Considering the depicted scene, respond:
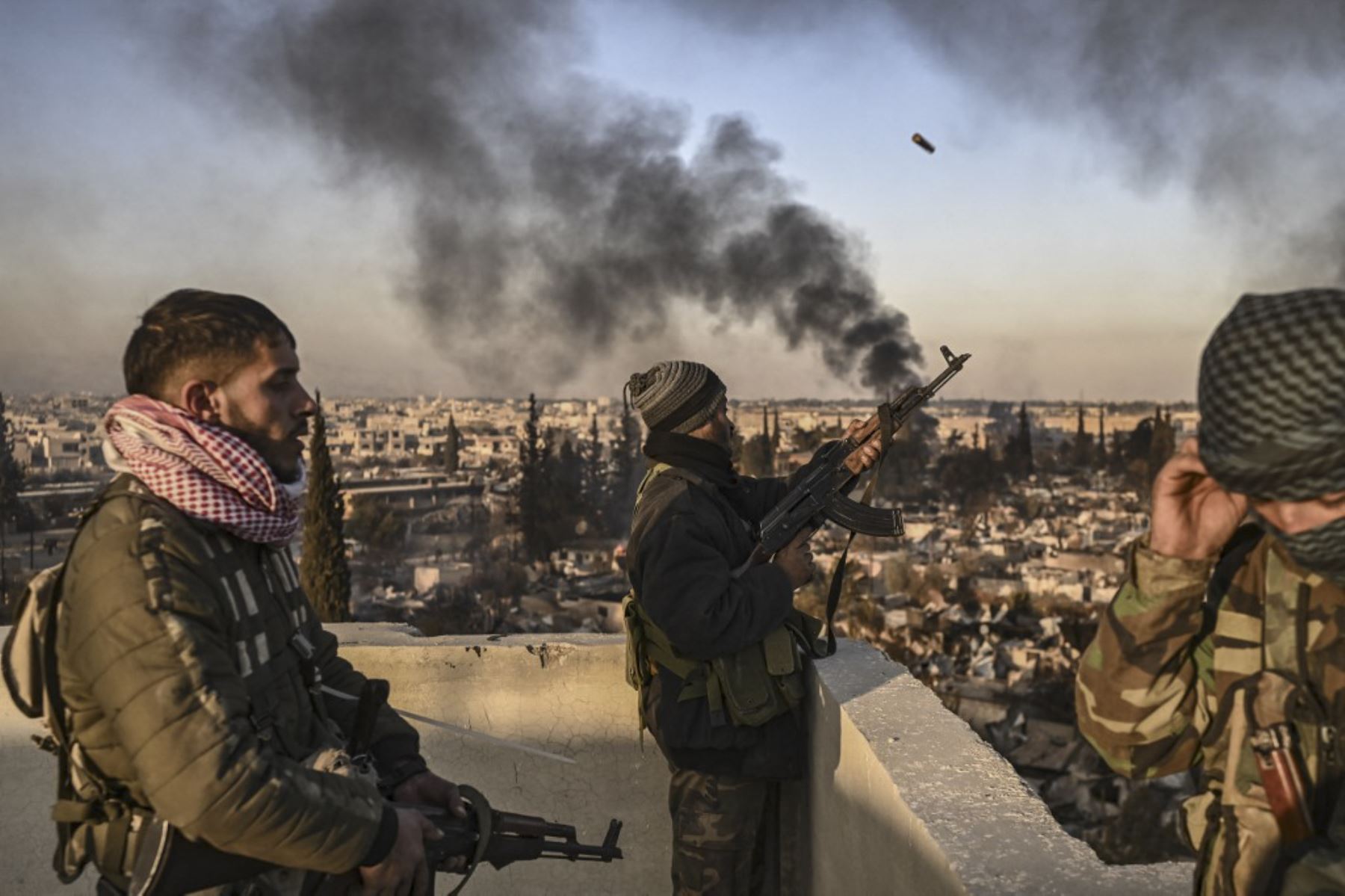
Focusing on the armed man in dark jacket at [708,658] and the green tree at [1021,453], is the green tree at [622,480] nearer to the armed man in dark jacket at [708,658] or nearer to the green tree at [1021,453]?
the green tree at [1021,453]

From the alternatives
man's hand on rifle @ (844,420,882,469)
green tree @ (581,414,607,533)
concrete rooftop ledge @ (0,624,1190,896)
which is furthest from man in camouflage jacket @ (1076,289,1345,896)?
green tree @ (581,414,607,533)

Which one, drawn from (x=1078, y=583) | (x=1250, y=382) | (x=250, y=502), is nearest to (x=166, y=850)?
(x=250, y=502)

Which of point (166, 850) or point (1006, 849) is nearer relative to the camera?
point (166, 850)

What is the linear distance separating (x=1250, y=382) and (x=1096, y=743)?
0.52m

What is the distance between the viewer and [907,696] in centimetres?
227

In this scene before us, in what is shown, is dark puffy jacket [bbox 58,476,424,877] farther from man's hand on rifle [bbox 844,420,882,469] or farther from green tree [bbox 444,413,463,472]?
green tree [bbox 444,413,463,472]

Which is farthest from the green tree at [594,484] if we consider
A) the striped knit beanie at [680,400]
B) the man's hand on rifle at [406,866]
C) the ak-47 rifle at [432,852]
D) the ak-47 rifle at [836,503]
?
the man's hand on rifle at [406,866]

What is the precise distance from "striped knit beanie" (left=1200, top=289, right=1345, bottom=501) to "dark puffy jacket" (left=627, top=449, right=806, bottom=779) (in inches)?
58.3

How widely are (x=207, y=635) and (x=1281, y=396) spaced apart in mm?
1343

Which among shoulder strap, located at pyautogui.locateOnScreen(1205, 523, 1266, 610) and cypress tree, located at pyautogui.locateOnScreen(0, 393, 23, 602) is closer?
shoulder strap, located at pyautogui.locateOnScreen(1205, 523, 1266, 610)

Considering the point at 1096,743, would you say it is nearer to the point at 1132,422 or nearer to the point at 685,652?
the point at 685,652

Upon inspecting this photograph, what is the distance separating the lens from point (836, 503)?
10.5ft

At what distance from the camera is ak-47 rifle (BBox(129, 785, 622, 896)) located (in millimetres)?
1354

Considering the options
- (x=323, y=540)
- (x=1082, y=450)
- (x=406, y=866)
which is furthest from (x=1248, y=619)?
(x=1082, y=450)
